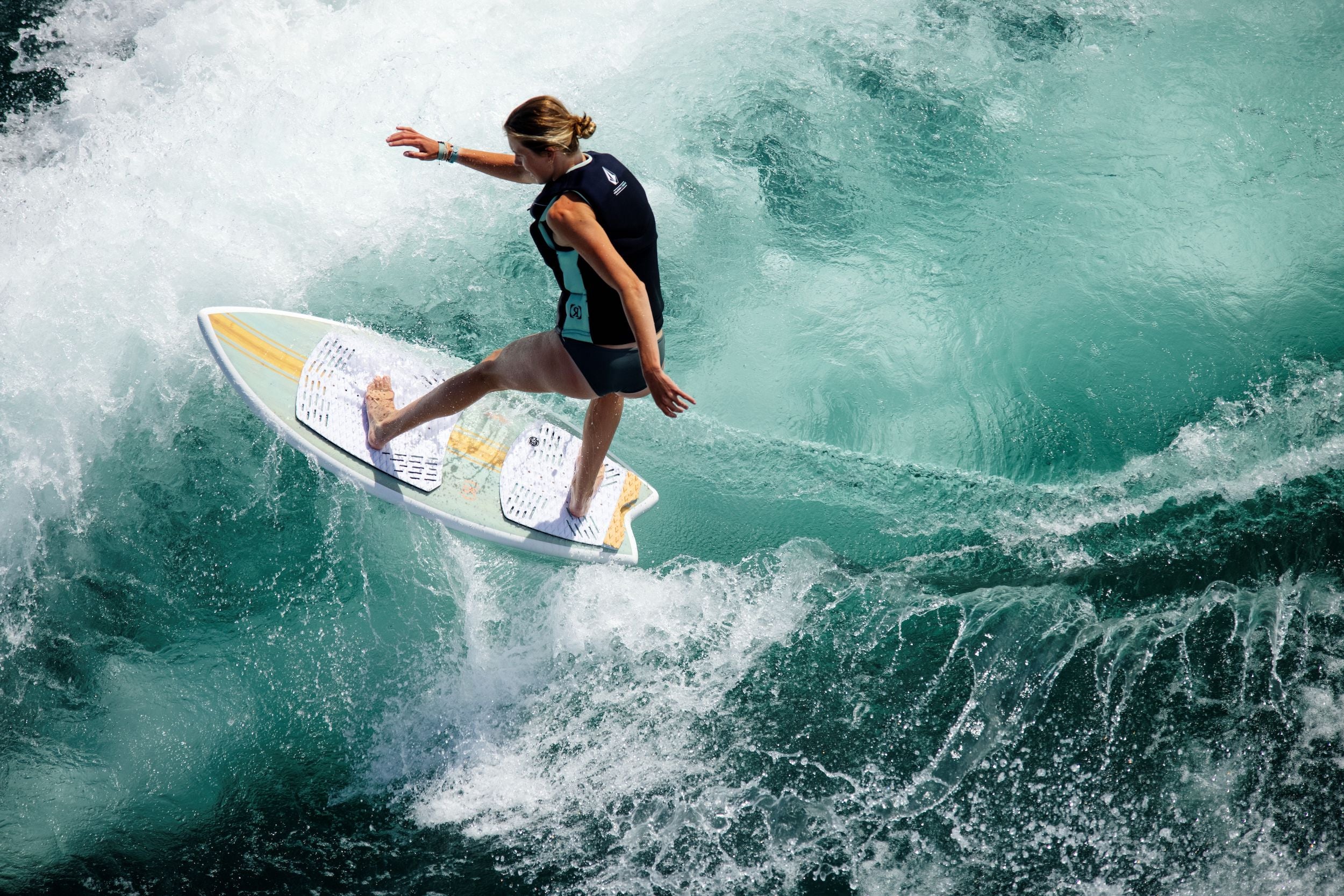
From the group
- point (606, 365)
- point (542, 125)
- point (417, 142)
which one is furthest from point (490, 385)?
point (542, 125)

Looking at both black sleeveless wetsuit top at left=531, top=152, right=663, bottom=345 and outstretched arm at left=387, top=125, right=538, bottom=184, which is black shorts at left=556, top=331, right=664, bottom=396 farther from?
outstretched arm at left=387, top=125, right=538, bottom=184

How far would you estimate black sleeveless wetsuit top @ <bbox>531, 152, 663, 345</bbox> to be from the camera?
234 cm

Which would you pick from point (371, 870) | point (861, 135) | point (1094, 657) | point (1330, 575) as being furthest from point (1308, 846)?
point (861, 135)

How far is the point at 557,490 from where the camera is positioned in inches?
148

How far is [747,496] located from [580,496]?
82cm

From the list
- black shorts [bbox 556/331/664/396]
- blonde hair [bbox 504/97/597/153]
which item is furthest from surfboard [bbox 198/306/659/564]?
blonde hair [bbox 504/97/597/153]

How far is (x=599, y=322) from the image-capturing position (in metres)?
2.62

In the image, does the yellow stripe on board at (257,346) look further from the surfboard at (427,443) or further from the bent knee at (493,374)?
the bent knee at (493,374)

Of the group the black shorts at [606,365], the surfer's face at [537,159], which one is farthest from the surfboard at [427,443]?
the surfer's face at [537,159]

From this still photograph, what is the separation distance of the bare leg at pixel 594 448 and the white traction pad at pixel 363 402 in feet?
2.09

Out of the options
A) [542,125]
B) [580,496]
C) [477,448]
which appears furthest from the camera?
[477,448]

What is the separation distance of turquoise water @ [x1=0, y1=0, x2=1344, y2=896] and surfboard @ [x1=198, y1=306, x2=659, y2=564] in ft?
0.58

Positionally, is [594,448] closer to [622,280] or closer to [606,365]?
[606,365]

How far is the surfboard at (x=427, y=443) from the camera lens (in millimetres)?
3627
